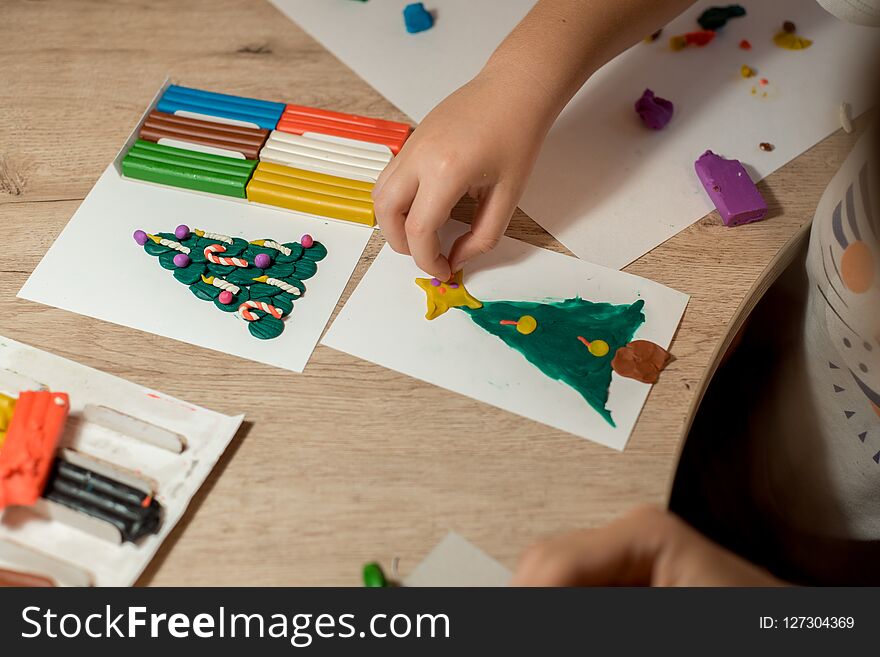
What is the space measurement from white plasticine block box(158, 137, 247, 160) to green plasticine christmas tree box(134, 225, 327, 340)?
89mm

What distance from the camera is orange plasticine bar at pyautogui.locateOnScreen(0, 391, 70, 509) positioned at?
1.80 feet

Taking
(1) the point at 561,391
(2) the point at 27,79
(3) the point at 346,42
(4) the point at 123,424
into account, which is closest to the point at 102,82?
(2) the point at 27,79

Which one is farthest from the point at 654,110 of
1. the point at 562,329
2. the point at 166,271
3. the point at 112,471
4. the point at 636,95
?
the point at 112,471

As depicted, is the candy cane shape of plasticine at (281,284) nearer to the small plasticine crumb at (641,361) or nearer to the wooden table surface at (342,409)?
the wooden table surface at (342,409)

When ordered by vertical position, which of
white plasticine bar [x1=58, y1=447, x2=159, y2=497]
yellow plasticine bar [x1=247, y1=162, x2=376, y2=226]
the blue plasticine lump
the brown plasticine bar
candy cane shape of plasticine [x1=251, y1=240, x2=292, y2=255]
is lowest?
white plasticine bar [x1=58, y1=447, x2=159, y2=497]

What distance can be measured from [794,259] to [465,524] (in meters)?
0.46

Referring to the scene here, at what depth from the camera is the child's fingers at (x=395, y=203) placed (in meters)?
0.66

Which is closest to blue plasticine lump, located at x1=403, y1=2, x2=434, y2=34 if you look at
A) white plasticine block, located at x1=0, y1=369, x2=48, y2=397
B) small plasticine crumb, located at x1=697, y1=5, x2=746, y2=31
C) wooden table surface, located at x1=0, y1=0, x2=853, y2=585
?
wooden table surface, located at x1=0, y1=0, x2=853, y2=585

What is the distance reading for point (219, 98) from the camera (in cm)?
80

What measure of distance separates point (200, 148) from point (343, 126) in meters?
0.14

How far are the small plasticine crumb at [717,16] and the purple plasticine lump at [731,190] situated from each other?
8.3 inches

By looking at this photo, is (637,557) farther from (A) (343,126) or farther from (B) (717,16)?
(B) (717,16)

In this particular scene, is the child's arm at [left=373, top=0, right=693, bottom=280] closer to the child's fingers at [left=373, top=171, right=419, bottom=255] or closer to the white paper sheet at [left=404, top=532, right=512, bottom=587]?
the child's fingers at [left=373, top=171, right=419, bottom=255]

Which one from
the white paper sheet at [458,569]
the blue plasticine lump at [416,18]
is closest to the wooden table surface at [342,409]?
the white paper sheet at [458,569]
